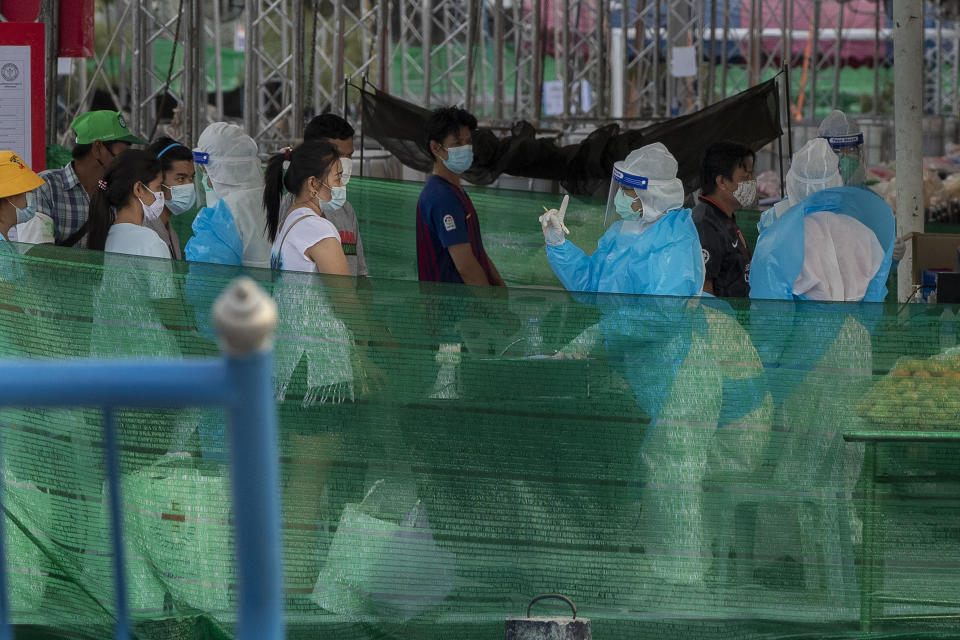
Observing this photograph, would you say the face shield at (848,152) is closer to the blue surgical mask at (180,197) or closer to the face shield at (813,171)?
the face shield at (813,171)

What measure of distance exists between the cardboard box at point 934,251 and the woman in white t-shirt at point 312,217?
128 inches

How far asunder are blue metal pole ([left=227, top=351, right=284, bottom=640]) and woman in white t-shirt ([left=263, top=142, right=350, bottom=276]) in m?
2.95

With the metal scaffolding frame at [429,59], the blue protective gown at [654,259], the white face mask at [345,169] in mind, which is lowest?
the blue protective gown at [654,259]

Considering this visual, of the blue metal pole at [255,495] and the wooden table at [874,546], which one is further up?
the blue metal pole at [255,495]

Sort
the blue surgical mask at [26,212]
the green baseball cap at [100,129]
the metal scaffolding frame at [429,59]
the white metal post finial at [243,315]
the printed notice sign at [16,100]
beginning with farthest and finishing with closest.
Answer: the metal scaffolding frame at [429,59] → the green baseball cap at [100,129] → the printed notice sign at [16,100] → the blue surgical mask at [26,212] → the white metal post finial at [243,315]

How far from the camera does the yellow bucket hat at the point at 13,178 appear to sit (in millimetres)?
5109

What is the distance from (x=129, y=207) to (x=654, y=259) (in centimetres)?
202

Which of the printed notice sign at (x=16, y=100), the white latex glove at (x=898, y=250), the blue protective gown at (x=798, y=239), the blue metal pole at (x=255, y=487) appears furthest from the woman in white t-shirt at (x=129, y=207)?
the white latex glove at (x=898, y=250)

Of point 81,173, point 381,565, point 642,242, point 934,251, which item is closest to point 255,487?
point 381,565

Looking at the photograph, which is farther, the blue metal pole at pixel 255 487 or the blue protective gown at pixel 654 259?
the blue protective gown at pixel 654 259

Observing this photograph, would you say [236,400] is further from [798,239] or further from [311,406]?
[798,239]

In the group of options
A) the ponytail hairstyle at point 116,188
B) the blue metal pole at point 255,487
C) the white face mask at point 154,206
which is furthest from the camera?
the white face mask at point 154,206

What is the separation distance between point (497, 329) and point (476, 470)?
47cm

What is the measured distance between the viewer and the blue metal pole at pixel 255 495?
1.54 metres
